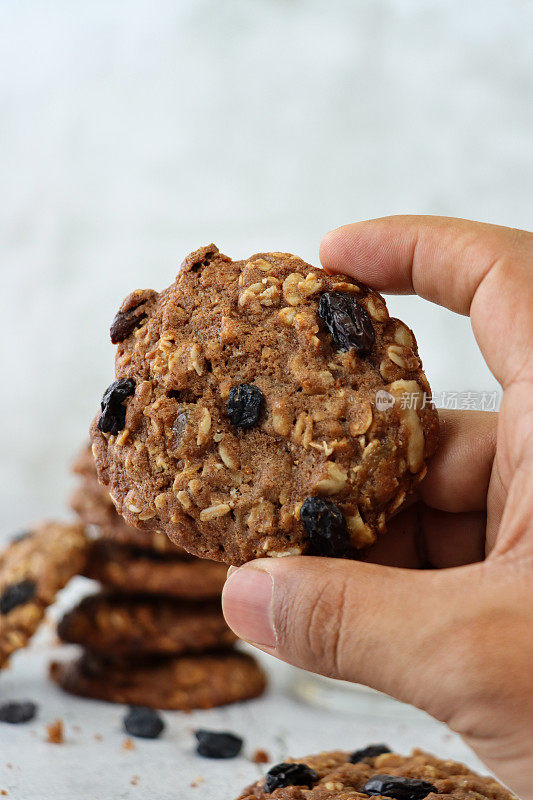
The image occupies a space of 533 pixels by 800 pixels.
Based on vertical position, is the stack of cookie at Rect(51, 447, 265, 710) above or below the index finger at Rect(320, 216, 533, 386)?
below

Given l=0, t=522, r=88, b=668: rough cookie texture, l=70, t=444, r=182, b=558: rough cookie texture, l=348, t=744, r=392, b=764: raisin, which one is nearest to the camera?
l=348, t=744, r=392, b=764: raisin

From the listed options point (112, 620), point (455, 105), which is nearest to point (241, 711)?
point (112, 620)

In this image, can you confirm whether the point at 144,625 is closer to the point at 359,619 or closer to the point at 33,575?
the point at 33,575

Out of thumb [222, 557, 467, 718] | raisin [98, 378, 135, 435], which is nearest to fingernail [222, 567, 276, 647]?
thumb [222, 557, 467, 718]

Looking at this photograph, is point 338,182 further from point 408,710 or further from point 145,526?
point 145,526

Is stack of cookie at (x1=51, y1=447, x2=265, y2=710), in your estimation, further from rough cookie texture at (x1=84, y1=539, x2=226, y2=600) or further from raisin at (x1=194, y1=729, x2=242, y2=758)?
raisin at (x1=194, y1=729, x2=242, y2=758)

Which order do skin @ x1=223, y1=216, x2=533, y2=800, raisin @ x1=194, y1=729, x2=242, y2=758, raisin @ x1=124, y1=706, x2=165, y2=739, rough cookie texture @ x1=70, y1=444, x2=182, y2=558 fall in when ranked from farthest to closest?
rough cookie texture @ x1=70, y1=444, x2=182, y2=558
raisin @ x1=124, y1=706, x2=165, y2=739
raisin @ x1=194, y1=729, x2=242, y2=758
skin @ x1=223, y1=216, x2=533, y2=800
